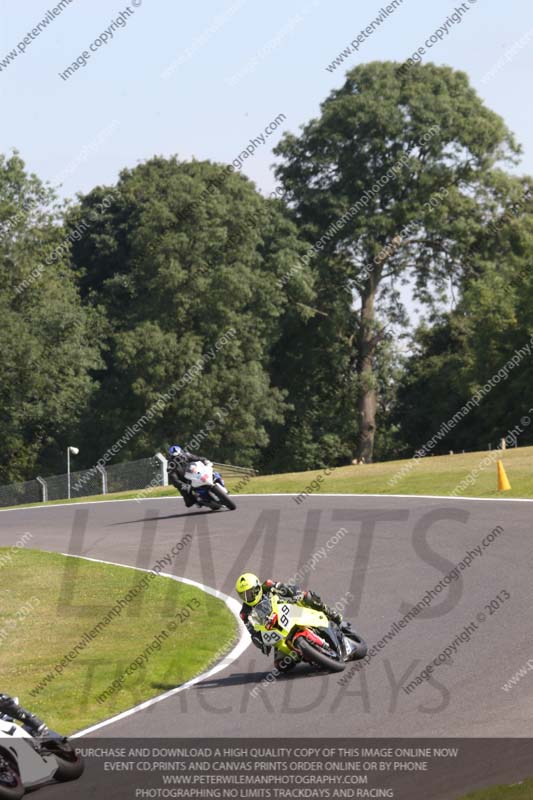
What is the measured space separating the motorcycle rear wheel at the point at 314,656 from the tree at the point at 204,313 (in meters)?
40.4

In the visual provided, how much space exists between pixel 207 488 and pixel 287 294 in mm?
30054

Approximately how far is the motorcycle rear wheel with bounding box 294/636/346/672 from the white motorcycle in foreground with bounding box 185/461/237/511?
1461 cm

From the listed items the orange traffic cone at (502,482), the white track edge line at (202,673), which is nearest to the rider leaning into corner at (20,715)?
the white track edge line at (202,673)

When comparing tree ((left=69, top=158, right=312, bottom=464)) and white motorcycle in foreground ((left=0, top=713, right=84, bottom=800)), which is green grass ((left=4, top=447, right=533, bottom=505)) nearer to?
tree ((left=69, top=158, right=312, bottom=464))

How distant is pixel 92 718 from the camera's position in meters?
11.7

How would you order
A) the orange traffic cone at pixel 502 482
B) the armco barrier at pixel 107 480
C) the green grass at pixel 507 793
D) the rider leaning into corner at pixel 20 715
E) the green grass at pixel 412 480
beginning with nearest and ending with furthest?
the green grass at pixel 507 793
the rider leaning into corner at pixel 20 715
the orange traffic cone at pixel 502 482
the green grass at pixel 412 480
the armco barrier at pixel 107 480

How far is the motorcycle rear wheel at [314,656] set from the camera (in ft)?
39.2

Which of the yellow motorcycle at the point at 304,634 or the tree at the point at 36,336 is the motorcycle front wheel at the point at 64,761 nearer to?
the yellow motorcycle at the point at 304,634

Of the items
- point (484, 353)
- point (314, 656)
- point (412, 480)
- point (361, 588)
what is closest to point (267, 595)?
point (314, 656)

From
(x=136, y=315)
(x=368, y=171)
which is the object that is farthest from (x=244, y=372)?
(x=368, y=171)

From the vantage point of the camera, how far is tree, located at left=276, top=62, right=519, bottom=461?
183 ft

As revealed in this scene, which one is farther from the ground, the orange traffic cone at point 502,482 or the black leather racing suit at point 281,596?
the orange traffic cone at point 502,482

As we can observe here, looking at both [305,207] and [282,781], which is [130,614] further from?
[305,207]

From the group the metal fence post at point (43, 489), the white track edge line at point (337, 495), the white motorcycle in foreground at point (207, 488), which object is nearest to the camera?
the white track edge line at point (337, 495)
